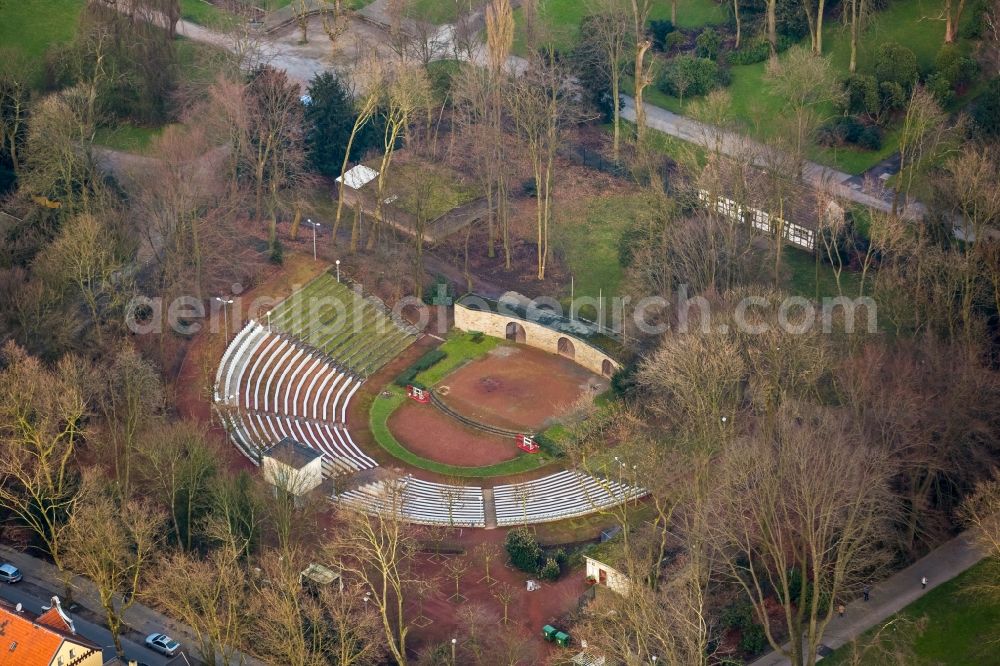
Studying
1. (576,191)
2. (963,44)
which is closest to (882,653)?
(576,191)

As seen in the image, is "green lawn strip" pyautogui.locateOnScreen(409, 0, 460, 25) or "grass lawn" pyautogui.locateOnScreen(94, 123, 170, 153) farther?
"green lawn strip" pyautogui.locateOnScreen(409, 0, 460, 25)

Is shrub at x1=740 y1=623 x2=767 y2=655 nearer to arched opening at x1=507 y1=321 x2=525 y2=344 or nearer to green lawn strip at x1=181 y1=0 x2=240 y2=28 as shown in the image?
arched opening at x1=507 y1=321 x2=525 y2=344

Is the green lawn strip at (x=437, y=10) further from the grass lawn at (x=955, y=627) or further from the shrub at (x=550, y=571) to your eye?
the grass lawn at (x=955, y=627)

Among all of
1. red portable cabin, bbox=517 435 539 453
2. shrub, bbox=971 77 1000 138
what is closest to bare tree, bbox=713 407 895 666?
red portable cabin, bbox=517 435 539 453

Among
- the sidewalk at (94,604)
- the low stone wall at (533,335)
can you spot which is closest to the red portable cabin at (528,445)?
the low stone wall at (533,335)

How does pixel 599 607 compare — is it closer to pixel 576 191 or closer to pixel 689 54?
pixel 576 191
